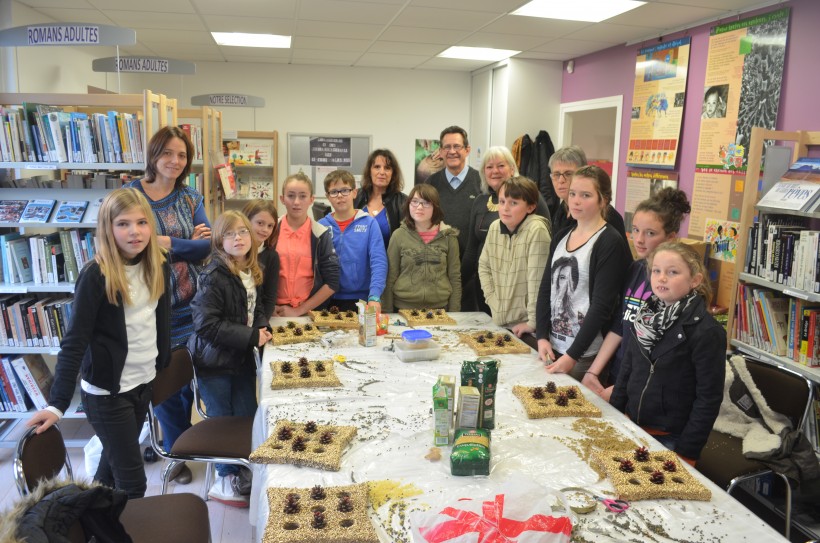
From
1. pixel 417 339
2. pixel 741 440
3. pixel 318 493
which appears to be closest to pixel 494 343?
pixel 417 339

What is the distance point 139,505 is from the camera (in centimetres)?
183

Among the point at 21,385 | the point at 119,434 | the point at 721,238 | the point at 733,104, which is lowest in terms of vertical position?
the point at 21,385

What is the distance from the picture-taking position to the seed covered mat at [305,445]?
1.58m

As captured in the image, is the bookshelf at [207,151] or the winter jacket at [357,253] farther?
the bookshelf at [207,151]

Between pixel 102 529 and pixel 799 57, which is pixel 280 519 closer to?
pixel 102 529

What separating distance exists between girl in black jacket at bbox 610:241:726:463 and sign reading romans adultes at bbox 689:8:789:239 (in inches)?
95.9

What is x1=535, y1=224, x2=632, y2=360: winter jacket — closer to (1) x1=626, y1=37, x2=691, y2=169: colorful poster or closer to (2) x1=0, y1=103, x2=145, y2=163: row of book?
(2) x1=0, y1=103, x2=145, y2=163: row of book

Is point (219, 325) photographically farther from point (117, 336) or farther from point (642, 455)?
point (642, 455)

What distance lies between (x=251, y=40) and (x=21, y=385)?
3963mm

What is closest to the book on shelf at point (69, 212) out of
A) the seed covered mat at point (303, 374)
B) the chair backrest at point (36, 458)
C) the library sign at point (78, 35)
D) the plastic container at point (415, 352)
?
the library sign at point (78, 35)

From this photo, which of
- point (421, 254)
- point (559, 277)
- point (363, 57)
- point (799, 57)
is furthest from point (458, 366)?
point (363, 57)

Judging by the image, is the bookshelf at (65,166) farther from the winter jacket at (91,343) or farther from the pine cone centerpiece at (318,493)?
the pine cone centerpiece at (318,493)

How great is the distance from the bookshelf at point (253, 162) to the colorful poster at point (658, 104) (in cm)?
390

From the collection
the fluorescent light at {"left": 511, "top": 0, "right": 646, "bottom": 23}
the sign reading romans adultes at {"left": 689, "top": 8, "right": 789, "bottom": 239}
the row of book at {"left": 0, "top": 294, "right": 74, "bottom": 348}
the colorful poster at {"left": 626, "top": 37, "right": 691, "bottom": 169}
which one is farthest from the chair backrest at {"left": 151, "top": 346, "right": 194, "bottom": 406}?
the colorful poster at {"left": 626, "top": 37, "right": 691, "bottom": 169}
